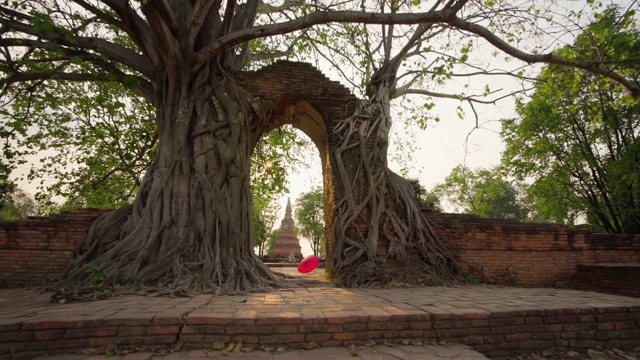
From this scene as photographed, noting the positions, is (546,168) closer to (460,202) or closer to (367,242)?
(367,242)

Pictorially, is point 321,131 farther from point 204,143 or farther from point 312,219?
point 312,219

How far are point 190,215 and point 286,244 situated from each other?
17264 mm

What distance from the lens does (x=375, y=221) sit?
5543mm

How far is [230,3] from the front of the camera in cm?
471

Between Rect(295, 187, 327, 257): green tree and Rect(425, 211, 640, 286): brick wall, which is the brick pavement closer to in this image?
Rect(425, 211, 640, 286): brick wall

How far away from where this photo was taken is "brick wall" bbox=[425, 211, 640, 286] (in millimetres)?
5754

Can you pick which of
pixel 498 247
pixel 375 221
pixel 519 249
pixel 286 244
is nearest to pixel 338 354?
pixel 375 221

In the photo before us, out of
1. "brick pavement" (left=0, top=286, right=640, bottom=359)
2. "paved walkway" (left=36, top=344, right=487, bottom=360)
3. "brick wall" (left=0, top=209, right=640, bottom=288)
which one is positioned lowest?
"paved walkway" (left=36, top=344, right=487, bottom=360)

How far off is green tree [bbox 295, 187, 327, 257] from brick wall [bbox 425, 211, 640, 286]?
26096 millimetres

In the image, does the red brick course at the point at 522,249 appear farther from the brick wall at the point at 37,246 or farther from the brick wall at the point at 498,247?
the brick wall at the point at 37,246

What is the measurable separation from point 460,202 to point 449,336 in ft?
90.7

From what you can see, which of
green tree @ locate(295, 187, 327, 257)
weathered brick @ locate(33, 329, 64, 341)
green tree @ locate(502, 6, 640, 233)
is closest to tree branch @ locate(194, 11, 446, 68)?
weathered brick @ locate(33, 329, 64, 341)

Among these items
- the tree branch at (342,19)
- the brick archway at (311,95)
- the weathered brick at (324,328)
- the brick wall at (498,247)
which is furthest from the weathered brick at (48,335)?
the brick archway at (311,95)

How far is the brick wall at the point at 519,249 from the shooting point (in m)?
5.75
